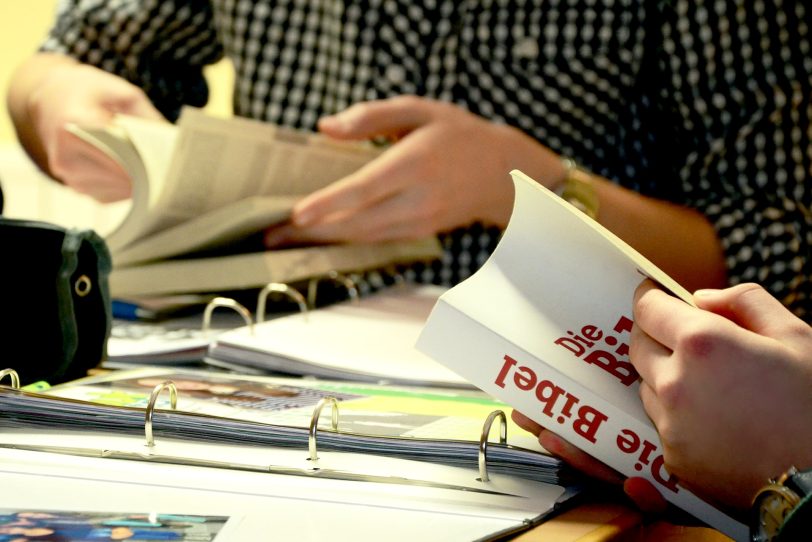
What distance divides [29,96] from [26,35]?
89 cm

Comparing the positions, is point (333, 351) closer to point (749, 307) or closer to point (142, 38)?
point (749, 307)

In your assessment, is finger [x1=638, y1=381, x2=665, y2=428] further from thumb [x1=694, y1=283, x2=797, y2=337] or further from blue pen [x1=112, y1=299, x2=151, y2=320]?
blue pen [x1=112, y1=299, x2=151, y2=320]

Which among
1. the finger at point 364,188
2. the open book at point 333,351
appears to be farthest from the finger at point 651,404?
the finger at point 364,188

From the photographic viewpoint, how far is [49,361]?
0.53 metres

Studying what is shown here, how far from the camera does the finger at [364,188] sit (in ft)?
2.50

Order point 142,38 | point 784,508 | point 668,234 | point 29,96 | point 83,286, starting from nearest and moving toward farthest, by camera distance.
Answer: point 784,508 → point 83,286 → point 668,234 → point 29,96 → point 142,38

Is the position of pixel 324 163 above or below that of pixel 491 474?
above

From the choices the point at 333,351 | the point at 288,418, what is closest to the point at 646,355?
the point at 288,418

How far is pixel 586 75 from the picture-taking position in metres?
1.02

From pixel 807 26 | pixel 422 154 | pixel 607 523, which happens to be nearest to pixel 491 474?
pixel 607 523

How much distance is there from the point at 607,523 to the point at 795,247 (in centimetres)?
61

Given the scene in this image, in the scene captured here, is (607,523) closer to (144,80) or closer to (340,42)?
(340,42)

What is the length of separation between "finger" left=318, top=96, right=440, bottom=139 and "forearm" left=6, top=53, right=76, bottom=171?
0.38 metres

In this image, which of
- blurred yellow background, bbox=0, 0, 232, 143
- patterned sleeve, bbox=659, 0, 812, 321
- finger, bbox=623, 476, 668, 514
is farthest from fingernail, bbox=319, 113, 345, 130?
blurred yellow background, bbox=0, 0, 232, 143
